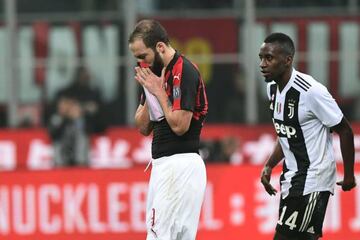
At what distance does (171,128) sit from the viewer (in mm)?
7750

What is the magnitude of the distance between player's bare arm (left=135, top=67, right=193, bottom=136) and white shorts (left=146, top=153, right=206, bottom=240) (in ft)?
0.77

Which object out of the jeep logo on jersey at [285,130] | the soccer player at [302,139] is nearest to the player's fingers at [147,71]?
the soccer player at [302,139]

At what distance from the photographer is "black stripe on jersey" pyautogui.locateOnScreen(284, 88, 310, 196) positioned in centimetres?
820

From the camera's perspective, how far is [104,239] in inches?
514

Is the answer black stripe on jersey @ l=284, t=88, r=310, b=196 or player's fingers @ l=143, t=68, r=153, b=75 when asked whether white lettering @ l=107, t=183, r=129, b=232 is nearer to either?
black stripe on jersey @ l=284, t=88, r=310, b=196

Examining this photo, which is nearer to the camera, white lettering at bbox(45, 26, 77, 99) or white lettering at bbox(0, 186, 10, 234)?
white lettering at bbox(0, 186, 10, 234)

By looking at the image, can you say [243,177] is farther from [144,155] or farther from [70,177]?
[144,155]

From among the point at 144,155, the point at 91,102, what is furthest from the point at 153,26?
the point at 91,102

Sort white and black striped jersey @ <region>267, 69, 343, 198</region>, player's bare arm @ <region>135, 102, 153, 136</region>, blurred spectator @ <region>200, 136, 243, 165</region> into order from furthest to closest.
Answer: blurred spectator @ <region>200, 136, 243, 165</region>
white and black striped jersey @ <region>267, 69, 343, 198</region>
player's bare arm @ <region>135, 102, 153, 136</region>

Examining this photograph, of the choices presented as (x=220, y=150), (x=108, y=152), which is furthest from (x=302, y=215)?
(x=108, y=152)

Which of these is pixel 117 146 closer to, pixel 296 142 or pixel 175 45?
pixel 175 45

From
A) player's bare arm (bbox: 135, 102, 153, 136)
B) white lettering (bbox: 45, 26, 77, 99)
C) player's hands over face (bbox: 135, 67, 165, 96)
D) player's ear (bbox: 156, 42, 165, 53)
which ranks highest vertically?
player's ear (bbox: 156, 42, 165, 53)

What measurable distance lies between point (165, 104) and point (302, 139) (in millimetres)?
1087

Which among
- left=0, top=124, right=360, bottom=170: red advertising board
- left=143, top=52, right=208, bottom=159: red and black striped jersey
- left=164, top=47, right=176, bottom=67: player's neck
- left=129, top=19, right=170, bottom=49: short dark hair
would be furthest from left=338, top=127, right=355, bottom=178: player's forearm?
left=0, top=124, right=360, bottom=170: red advertising board
